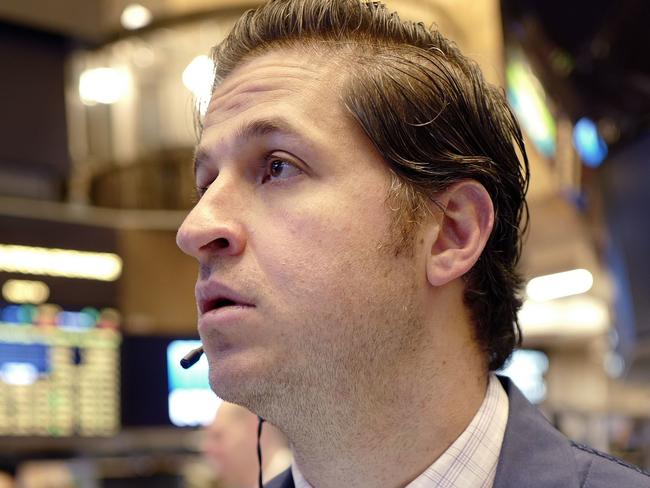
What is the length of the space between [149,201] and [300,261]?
6.63 metres

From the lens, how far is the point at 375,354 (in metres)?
1.38

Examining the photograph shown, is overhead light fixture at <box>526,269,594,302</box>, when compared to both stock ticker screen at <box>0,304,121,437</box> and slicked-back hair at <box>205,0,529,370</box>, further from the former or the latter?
slicked-back hair at <box>205,0,529,370</box>

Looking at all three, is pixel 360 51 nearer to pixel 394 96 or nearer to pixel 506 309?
pixel 394 96

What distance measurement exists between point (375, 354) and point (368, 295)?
0.08m

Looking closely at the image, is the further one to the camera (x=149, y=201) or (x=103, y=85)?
(x=149, y=201)

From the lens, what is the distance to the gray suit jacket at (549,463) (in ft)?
4.25

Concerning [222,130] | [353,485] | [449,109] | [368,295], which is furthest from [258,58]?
[353,485]

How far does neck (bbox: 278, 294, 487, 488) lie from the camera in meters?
1.38

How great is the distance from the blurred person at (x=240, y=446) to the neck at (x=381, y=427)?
272 cm

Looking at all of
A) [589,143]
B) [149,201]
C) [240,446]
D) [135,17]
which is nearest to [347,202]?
[589,143]

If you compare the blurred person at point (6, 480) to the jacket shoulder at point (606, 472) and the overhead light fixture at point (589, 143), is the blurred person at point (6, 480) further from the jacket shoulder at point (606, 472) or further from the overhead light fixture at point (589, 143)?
the jacket shoulder at point (606, 472)

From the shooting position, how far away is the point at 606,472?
1.31 meters

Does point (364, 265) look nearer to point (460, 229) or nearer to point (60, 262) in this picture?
point (460, 229)

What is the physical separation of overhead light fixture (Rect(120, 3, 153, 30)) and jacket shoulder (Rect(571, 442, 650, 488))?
6.26 metres
